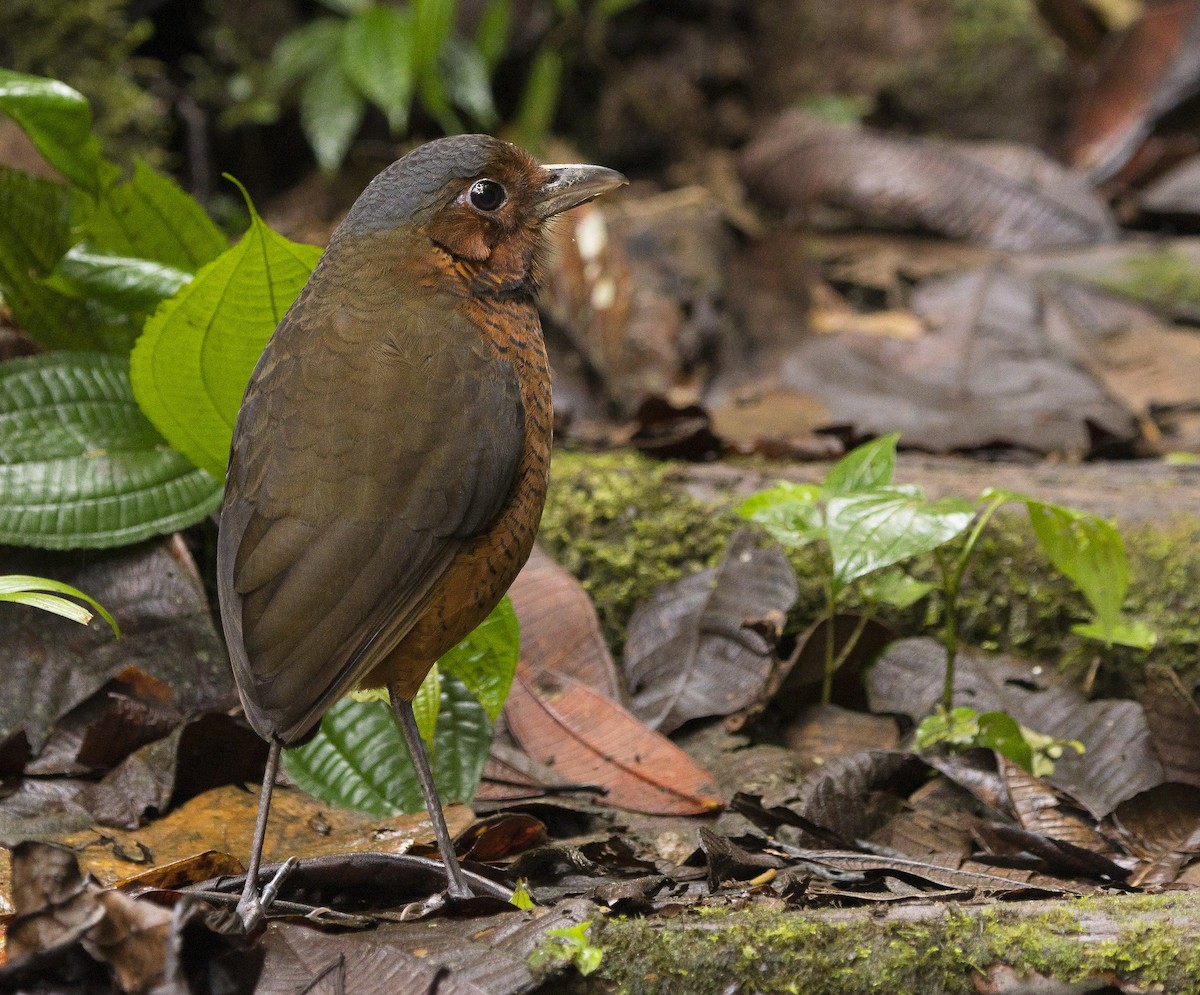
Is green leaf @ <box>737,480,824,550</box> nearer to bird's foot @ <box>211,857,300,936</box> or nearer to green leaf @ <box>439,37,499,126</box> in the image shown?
bird's foot @ <box>211,857,300,936</box>

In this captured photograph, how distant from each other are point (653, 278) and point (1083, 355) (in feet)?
5.78

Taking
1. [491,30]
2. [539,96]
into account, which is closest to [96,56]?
[491,30]

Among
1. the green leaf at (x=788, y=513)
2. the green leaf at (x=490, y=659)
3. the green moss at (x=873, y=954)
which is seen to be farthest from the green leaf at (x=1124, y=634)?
the green leaf at (x=490, y=659)

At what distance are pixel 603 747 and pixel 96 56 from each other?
427 centimetres

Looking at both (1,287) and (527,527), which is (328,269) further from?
(1,287)

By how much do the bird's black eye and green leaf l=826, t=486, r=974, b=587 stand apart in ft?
3.11

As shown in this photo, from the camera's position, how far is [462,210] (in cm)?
272

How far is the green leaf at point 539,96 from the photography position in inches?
270

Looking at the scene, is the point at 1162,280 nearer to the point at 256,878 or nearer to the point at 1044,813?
the point at 1044,813

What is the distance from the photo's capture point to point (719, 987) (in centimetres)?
208

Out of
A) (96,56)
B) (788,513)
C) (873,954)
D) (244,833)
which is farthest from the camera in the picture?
(96,56)

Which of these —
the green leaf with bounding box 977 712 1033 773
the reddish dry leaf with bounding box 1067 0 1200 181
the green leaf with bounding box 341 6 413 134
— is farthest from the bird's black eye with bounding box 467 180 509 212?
the reddish dry leaf with bounding box 1067 0 1200 181

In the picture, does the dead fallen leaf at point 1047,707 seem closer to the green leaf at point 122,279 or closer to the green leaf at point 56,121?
the green leaf at point 122,279

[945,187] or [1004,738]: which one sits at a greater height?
[945,187]
